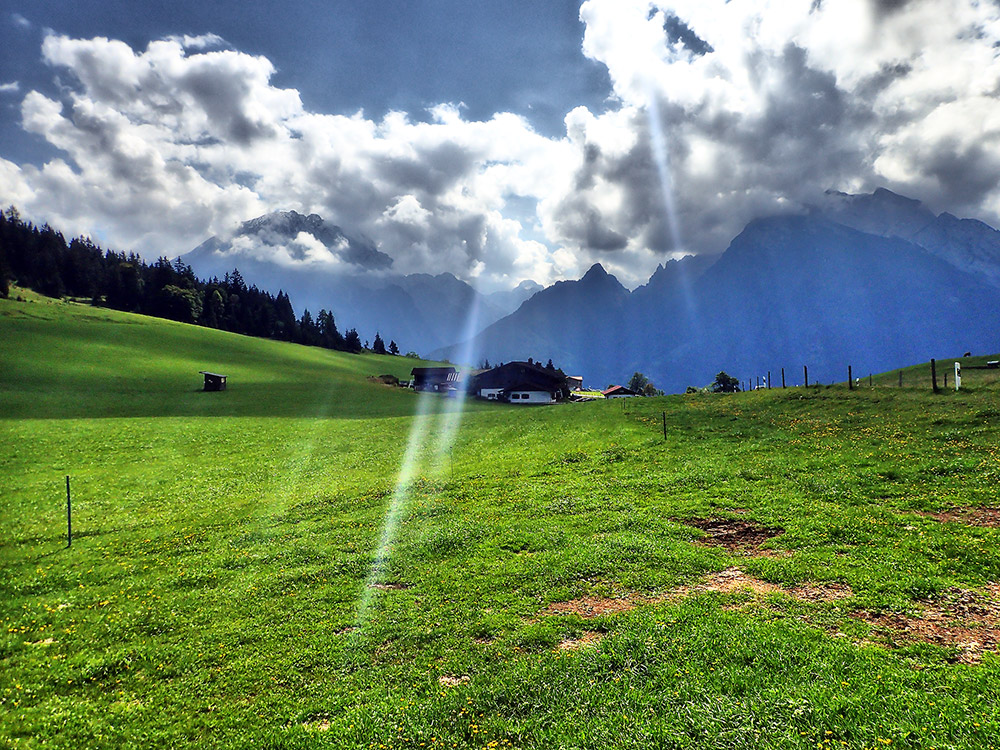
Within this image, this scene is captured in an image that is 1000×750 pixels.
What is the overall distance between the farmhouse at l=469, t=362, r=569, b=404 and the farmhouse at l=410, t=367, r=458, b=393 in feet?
17.4

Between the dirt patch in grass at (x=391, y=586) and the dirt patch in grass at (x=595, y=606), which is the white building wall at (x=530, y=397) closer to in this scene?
the dirt patch in grass at (x=391, y=586)

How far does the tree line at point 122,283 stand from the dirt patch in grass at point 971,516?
179186mm

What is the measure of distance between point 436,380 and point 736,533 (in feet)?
346

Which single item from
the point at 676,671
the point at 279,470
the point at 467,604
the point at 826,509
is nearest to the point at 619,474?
the point at 826,509

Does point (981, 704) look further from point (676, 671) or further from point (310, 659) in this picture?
point (310, 659)

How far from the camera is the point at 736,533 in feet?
48.7

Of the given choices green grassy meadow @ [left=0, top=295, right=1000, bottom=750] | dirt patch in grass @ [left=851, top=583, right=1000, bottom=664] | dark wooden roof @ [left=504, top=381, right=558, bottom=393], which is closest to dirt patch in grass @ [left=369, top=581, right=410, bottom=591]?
green grassy meadow @ [left=0, top=295, right=1000, bottom=750]

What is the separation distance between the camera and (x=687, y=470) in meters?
22.0

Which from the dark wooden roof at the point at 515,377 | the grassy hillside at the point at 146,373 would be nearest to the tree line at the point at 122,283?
the grassy hillside at the point at 146,373

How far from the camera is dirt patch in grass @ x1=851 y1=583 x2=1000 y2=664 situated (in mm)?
8555

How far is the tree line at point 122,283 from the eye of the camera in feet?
453

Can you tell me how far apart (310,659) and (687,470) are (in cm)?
1823

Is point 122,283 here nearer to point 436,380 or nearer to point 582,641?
point 436,380

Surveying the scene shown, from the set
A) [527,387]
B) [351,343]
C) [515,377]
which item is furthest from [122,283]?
[527,387]
